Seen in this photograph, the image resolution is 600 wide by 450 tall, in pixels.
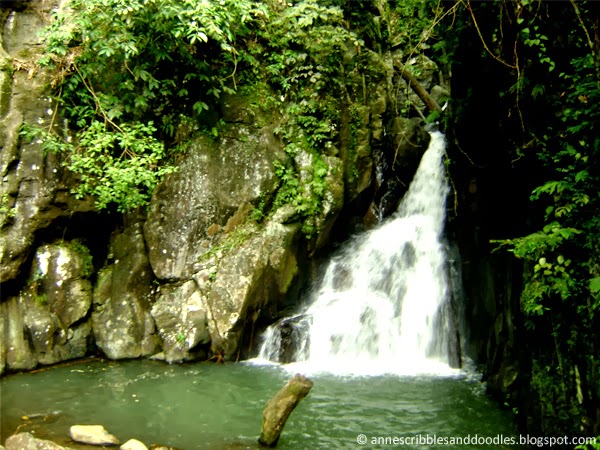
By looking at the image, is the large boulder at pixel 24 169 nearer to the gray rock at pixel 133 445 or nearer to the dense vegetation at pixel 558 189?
the gray rock at pixel 133 445

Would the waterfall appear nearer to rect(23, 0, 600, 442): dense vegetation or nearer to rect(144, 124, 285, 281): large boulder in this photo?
rect(23, 0, 600, 442): dense vegetation

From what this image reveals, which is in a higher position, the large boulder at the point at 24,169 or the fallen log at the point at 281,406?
the large boulder at the point at 24,169

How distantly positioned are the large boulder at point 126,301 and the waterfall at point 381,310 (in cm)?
194

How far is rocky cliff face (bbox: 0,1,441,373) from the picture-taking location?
7.41m

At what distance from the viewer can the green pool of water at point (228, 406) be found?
5273mm

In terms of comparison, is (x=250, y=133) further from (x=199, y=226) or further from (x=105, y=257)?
(x=105, y=257)

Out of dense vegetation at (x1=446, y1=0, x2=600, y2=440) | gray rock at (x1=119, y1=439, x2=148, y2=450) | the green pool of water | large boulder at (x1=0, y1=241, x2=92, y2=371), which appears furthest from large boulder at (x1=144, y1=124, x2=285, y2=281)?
dense vegetation at (x1=446, y1=0, x2=600, y2=440)

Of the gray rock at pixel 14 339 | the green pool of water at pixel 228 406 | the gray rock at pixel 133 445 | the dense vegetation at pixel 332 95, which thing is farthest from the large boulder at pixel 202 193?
the gray rock at pixel 133 445

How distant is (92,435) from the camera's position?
16.4 ft

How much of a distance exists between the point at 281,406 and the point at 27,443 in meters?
2.42

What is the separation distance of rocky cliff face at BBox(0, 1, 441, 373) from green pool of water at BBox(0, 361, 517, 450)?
56cm

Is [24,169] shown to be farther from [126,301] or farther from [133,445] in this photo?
[133,445]

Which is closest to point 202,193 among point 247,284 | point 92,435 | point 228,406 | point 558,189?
point 247,284

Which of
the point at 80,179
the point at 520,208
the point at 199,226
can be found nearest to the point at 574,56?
the point at 520,208
